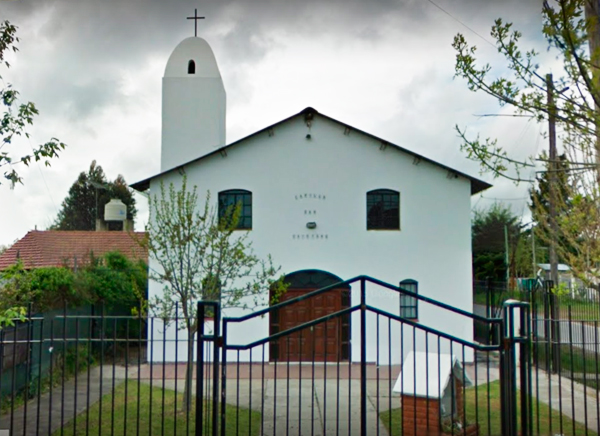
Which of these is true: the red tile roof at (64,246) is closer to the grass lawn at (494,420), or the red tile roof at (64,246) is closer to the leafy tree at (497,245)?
the grass lawn at (494,420)

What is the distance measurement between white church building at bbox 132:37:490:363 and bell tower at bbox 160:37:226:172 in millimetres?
4296

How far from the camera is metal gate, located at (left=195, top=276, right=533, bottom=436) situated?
5.41m

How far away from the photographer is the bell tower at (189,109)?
21.0 meters

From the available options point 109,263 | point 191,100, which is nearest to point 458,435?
point 109,263

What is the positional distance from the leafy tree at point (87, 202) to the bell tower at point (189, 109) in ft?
84.0

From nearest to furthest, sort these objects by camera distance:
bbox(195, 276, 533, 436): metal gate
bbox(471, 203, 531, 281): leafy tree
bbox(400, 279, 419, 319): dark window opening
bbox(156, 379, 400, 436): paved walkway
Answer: bbox(195, 276, 533, 436): metal gate, bbox(156, 379, 400, 436): paved walkway, bbox(400, 279, 419, 319): dark window opening, bbox(471, 203, 531, 281): leafy tree

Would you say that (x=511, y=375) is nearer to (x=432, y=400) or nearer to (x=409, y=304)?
(x=432, y=400)

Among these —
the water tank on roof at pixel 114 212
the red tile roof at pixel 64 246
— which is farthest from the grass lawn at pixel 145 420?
the water tank on roof at pixel 114 212

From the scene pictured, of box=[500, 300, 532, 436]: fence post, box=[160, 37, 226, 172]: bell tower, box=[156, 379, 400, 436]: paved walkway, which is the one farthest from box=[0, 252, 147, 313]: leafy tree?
box=[500, 300, 532, 436]: fence post

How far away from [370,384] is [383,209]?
5.16 meters

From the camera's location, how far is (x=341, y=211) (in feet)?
54.7

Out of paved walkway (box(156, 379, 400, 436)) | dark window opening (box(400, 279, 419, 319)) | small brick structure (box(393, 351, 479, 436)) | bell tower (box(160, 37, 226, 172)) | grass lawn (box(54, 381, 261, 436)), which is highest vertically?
bell tower (box(160, 37, 226, 172))

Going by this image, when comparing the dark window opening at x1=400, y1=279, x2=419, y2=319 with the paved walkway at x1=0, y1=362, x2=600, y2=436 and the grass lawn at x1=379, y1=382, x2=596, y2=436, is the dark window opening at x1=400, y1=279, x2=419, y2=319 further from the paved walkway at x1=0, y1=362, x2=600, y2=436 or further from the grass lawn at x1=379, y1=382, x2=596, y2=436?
the grass lawn at x1=379, y1=382, x2=596, y2=436

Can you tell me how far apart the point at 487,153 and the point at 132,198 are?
4466 cm
